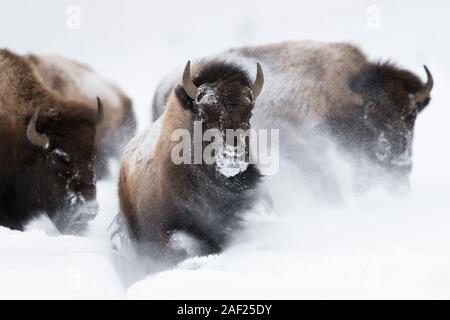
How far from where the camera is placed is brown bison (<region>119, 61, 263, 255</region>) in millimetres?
5473

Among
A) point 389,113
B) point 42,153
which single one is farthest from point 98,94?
point 389,113

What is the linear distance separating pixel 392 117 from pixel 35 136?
4.24m

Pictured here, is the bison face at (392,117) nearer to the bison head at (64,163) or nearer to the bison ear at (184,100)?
the bison ear at (184,100)

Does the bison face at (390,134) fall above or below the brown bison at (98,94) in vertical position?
below

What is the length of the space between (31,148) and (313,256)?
3.87 meters

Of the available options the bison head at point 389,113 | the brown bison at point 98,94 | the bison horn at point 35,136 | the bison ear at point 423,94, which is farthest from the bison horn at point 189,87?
the brown bison at point 98,94

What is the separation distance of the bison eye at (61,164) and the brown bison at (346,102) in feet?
7.27

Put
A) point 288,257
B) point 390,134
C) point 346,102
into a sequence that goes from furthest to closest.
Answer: point 346,102 < point 390,134 < point 288,257

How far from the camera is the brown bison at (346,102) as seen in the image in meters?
7.57

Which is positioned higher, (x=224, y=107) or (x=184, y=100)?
(x=184, y=100)

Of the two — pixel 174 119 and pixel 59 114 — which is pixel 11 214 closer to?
pixel 59 114

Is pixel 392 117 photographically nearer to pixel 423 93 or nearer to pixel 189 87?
pixel 423 93

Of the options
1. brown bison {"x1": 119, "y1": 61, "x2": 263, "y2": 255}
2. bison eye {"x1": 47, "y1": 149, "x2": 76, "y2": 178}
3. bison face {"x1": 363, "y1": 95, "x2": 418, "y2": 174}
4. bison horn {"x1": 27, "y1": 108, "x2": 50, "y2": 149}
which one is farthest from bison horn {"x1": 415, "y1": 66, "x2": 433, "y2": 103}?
bison horn {"x1": 27, "y1": 108, "x2": 50, "y2": 149}

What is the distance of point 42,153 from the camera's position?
7.17m
